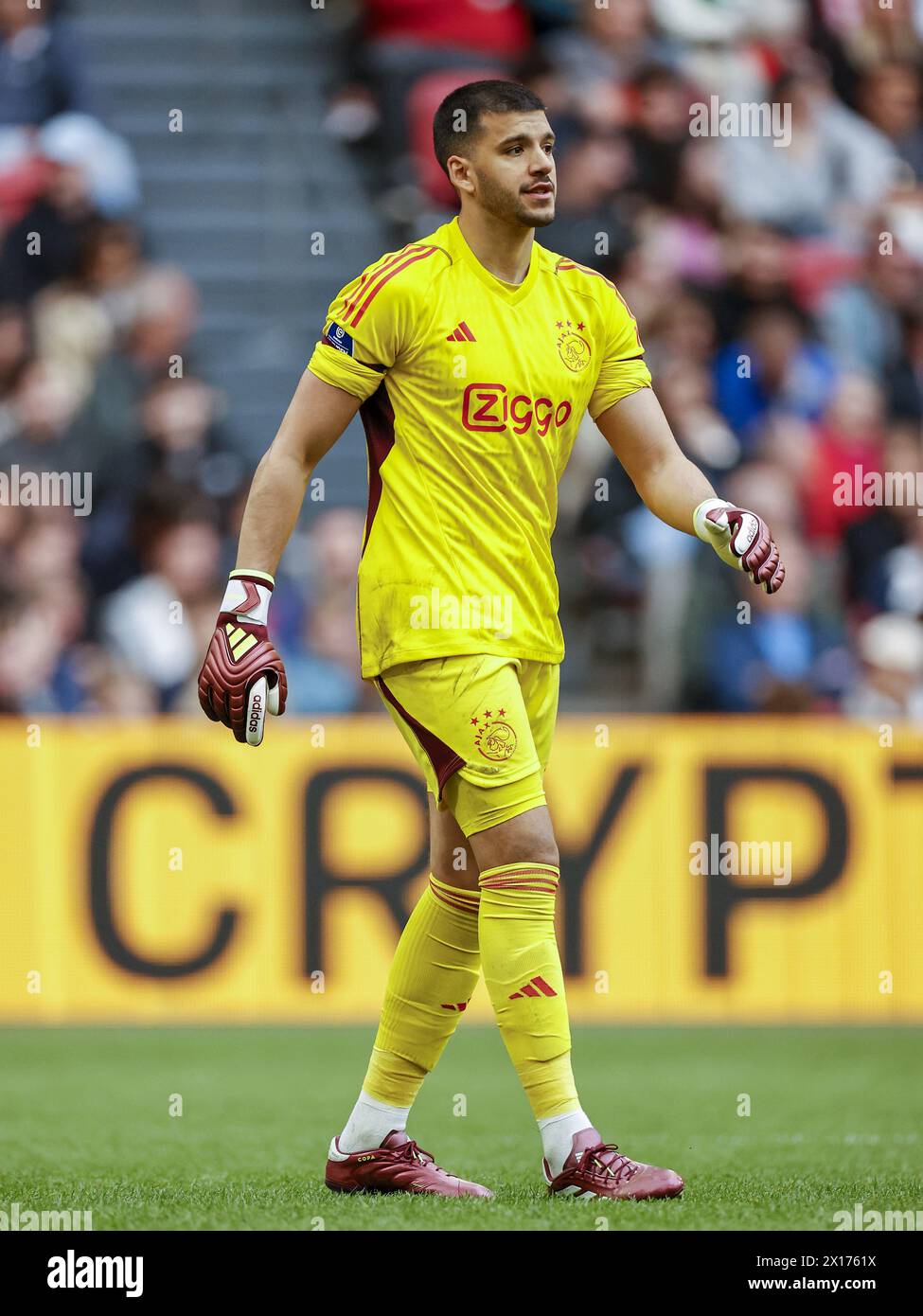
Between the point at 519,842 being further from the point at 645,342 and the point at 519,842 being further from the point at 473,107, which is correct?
the point at 645,342

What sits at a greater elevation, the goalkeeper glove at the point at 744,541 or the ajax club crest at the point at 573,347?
the ajax club crest at the point at 573,347

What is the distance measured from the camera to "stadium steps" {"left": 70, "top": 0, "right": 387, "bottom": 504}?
489 inches

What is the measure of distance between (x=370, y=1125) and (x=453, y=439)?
66.1 inches

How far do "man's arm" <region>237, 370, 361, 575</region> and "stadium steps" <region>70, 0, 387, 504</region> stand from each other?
7.11m

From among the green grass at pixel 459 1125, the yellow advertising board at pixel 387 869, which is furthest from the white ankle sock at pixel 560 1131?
the yellow advertising board at pixel 387 869

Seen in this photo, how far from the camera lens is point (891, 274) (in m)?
12.1

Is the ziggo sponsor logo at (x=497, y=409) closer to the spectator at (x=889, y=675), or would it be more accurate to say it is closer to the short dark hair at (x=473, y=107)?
the short dark hair at (x=473, y=107)

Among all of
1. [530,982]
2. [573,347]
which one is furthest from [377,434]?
[530,982]

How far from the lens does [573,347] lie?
5.06 meters

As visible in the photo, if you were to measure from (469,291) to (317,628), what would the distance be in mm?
5512

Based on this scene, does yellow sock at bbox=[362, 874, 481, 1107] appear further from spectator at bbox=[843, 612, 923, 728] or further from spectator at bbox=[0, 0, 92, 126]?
spectator at bbox=[0, 0, 92, 126]

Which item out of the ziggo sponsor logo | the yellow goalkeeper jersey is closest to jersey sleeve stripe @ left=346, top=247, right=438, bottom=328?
the yellow goalkeeper jersey

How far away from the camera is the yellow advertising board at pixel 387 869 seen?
9125 millimetres

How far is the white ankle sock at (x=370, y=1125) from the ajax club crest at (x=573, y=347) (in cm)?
186
